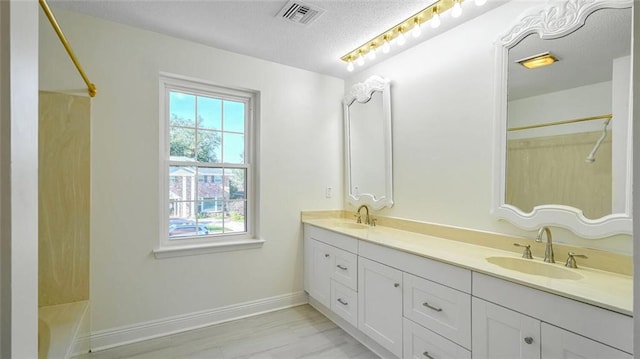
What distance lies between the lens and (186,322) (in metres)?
2.40

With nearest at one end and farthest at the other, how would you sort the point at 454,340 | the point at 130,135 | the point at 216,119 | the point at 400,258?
the point at 454,340 → the point at 400,258 → the point at 130,135 → the point at 216,119

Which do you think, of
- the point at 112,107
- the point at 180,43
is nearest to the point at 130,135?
the point at 112,107

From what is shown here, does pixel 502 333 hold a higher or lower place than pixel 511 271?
lower

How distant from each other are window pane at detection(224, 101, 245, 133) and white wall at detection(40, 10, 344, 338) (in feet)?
0.70

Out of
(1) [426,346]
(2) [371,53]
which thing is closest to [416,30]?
(2) [371,53]

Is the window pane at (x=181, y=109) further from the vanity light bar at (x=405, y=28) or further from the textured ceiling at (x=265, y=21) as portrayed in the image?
the vanity light bar at (x=405, y=28)

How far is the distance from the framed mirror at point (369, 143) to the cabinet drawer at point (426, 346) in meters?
1.14

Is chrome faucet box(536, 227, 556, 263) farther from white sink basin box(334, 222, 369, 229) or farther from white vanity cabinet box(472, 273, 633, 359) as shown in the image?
white sink basin box(334, 222, 369, 229)

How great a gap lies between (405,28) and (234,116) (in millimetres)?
1716

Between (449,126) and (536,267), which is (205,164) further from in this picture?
(536,267)

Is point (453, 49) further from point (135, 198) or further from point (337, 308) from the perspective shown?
point (135, 198)

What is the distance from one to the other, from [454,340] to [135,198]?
2399 millimetres

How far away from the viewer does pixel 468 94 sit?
6.69 ft

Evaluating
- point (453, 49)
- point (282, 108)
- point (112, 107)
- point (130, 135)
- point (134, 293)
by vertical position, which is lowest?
→ point (134, 293)
